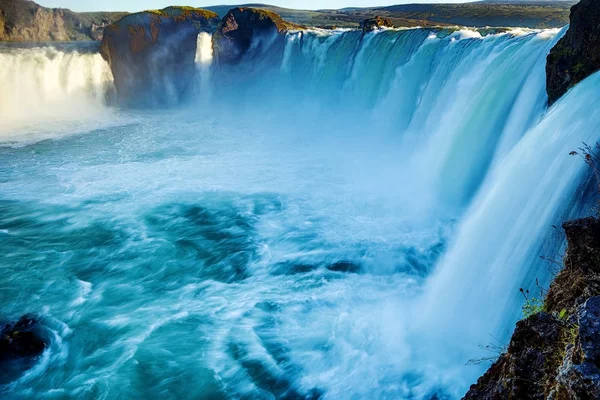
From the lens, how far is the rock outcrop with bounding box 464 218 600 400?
2242mm

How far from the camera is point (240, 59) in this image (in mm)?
27188

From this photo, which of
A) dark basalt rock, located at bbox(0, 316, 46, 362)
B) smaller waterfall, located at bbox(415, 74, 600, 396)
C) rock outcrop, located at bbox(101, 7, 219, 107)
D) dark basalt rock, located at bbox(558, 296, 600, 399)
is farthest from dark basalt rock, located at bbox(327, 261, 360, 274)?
rock outcrop, located at bbox(101, 7, 219, 107)

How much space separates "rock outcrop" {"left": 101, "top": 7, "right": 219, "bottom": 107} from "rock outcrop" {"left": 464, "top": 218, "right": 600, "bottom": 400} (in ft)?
90.9

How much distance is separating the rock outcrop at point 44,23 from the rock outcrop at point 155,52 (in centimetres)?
3355

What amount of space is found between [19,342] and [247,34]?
23002 mm

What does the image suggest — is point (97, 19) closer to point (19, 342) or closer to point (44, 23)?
point (44, 23)

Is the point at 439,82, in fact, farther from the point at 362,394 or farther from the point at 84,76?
the point at 84,76

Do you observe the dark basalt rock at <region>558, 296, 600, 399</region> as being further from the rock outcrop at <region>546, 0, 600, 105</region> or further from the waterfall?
the waterfall

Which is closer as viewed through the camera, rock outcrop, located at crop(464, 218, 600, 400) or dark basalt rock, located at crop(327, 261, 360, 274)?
rock outcrop, located at crop(464, 218, 600, 400)

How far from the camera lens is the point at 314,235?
10.2 m

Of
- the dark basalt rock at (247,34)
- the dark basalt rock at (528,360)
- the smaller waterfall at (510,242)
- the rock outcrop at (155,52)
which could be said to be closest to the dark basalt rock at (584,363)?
the dark basalt rock at (528,360)

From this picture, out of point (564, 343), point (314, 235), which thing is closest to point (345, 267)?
point (314, 235)

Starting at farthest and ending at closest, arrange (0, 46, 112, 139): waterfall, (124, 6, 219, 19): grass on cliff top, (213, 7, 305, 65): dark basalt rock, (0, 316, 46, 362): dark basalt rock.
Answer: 1. (124, 6, 219, 19): grass on cliff top
2. (213, 7, 305, 65): dark basalt rock
3. (0, 46, 112, 139): waterfall
4. (0, 316, 46, 362): dark basalt rock

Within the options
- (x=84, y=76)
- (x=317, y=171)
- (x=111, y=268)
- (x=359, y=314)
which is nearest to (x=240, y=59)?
(x=84, y=76)
